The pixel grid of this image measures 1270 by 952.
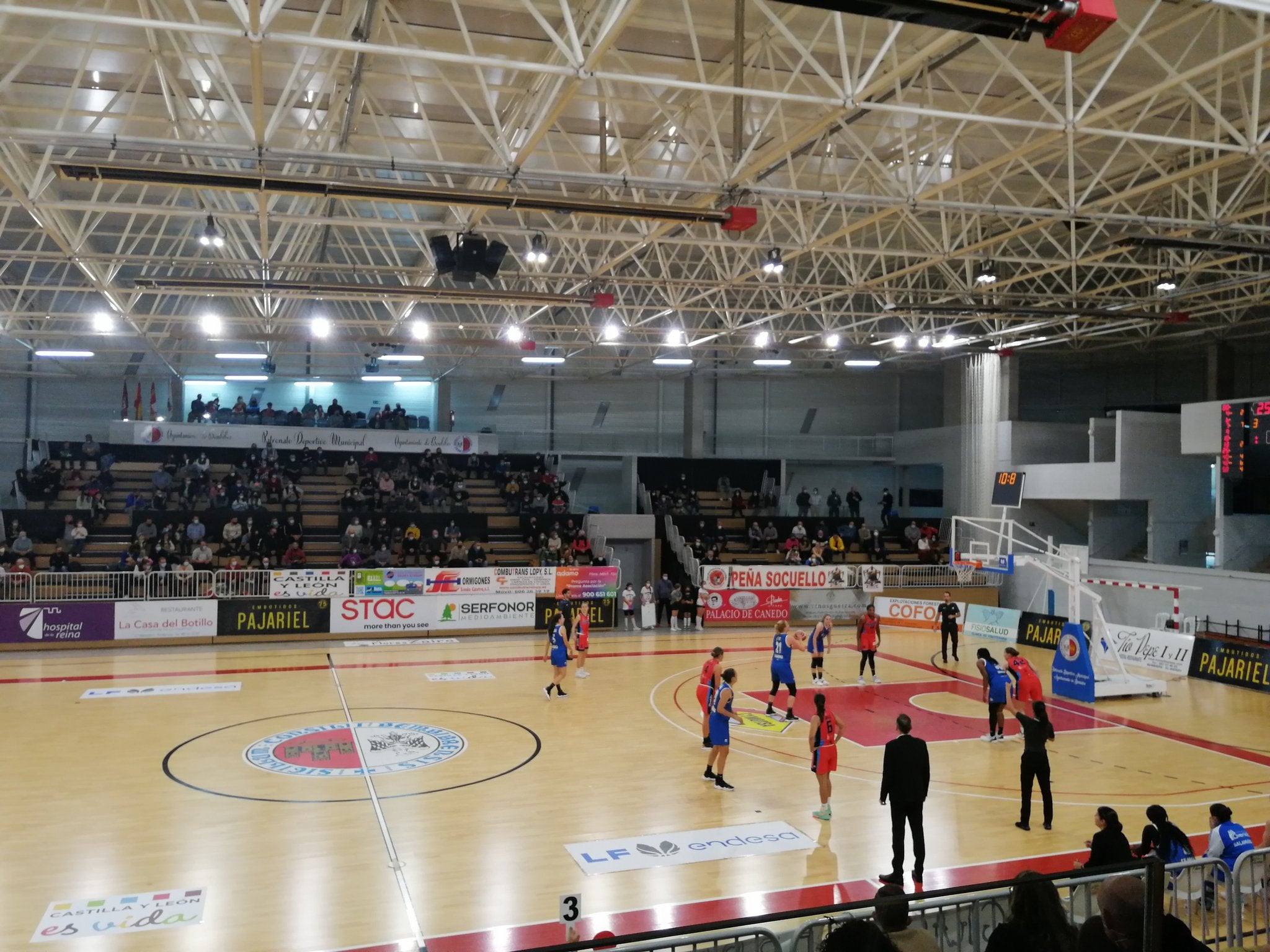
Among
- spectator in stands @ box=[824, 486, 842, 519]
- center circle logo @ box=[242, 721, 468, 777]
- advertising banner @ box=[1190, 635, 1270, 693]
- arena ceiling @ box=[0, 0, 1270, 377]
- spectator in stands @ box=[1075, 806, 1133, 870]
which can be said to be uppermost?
arena ceiling @ box=[0, 0, 1270, 377]

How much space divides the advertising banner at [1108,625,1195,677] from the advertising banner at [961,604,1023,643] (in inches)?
129

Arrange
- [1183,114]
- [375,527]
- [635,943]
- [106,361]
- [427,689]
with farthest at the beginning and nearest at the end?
[106,361]
[375,527]
[427,689]
[1183,114]
[635,943]

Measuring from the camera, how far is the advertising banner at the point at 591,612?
27.7 meters

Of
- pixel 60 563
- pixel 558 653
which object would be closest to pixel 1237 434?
pixel 558 653

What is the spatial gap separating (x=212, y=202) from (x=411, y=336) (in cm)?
863

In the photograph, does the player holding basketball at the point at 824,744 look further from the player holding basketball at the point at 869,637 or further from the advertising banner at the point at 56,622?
the advertising banner at the point at 56,622

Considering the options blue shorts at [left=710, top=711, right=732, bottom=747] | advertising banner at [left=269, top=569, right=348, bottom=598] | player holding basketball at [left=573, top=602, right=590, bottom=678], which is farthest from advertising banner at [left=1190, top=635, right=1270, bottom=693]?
advertising banner at [left=269, top=569, right=348, bottom=598]

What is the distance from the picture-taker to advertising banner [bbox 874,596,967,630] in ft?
96.6

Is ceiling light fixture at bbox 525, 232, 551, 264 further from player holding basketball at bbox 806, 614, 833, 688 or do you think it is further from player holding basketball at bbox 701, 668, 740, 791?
player holding basketball at bbox 806, 614, 833, 688

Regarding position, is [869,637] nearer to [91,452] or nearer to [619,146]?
[619,146]

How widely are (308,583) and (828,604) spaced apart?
602 inches

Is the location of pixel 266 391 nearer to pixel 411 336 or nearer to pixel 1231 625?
pixel 411 336

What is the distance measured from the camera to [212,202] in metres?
20.7

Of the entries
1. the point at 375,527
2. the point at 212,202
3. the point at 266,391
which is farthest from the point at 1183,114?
the point at 266,391
